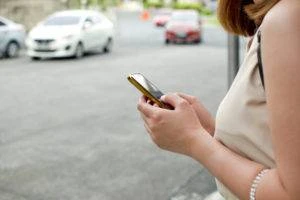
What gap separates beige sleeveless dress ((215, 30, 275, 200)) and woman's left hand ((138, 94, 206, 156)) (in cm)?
8

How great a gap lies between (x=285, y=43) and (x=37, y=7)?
27.9 meters

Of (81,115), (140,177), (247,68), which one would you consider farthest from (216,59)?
(247,68)

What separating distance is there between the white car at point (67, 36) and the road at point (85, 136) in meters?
2.50

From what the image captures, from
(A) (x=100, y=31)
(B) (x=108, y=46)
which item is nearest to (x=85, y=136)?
(A) (x=100, y=31)

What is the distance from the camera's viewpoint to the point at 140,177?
5320mm

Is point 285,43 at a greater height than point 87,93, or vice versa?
point 285,43

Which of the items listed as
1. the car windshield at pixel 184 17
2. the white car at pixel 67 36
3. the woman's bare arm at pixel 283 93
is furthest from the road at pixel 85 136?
the car windshield at pixel 184 17

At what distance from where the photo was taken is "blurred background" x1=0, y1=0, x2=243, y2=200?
201 inches

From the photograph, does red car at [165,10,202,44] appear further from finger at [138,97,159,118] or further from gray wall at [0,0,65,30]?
finger at [138,97,159,118]

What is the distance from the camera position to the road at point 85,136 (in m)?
5.05

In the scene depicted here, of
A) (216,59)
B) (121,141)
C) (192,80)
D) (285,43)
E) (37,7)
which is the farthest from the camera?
(37,7)

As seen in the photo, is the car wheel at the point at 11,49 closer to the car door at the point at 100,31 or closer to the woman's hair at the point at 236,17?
the car door at the point at 100,31

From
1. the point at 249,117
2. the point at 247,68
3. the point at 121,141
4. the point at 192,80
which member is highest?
the point at 247,68

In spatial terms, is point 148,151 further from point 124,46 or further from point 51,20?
point 124,46
